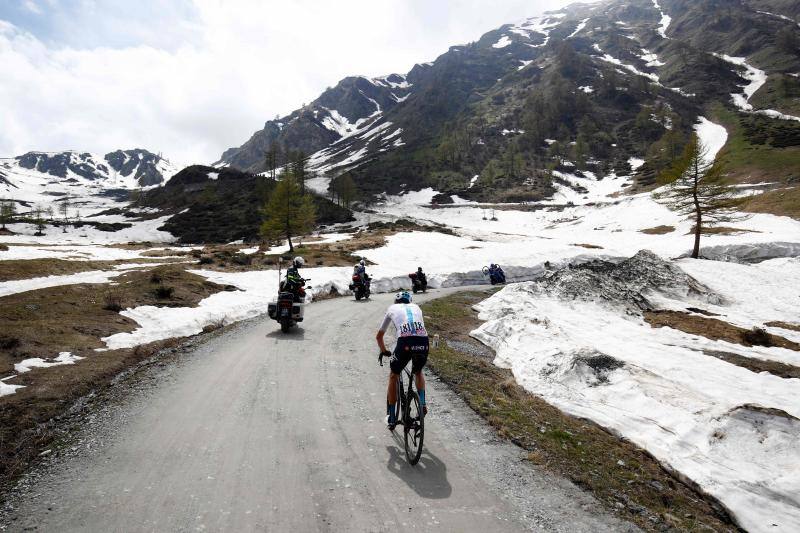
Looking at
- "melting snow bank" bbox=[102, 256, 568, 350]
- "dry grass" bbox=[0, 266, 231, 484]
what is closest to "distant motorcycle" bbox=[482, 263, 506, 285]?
"melting snow bank" bbox=[102, 256, 568, 350]

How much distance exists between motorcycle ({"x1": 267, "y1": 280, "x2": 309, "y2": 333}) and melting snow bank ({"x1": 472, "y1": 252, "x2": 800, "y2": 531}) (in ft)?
25.0

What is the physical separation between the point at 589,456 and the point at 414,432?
3.31 meters

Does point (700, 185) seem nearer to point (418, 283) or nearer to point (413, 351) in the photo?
point (418, 283)

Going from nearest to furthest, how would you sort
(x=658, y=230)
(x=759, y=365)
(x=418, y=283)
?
(x=759, y=365)
(x=418, y=283)
(x=658, y=230)

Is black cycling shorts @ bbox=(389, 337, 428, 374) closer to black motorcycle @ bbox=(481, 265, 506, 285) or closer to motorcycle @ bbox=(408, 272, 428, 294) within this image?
motorcycle @ bbox=(408, 272, 428, 294)

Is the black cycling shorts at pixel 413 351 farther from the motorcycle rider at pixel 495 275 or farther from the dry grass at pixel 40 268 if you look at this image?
the motorcycle rider at pixel 495 275

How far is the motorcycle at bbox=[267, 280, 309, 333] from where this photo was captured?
1599 centimetres

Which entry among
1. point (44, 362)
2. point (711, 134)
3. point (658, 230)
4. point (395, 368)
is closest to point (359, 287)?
point (44, 362)

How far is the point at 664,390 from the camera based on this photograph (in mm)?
9586

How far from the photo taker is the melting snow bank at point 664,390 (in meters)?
6.60

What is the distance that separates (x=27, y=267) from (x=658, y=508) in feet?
108

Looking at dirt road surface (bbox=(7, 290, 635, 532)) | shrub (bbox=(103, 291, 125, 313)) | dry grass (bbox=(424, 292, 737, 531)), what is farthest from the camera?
shrub (bbox=(103, 291, 125, 313))

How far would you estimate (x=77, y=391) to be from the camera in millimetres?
9273

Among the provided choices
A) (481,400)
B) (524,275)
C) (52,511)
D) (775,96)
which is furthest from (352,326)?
(775,96)
